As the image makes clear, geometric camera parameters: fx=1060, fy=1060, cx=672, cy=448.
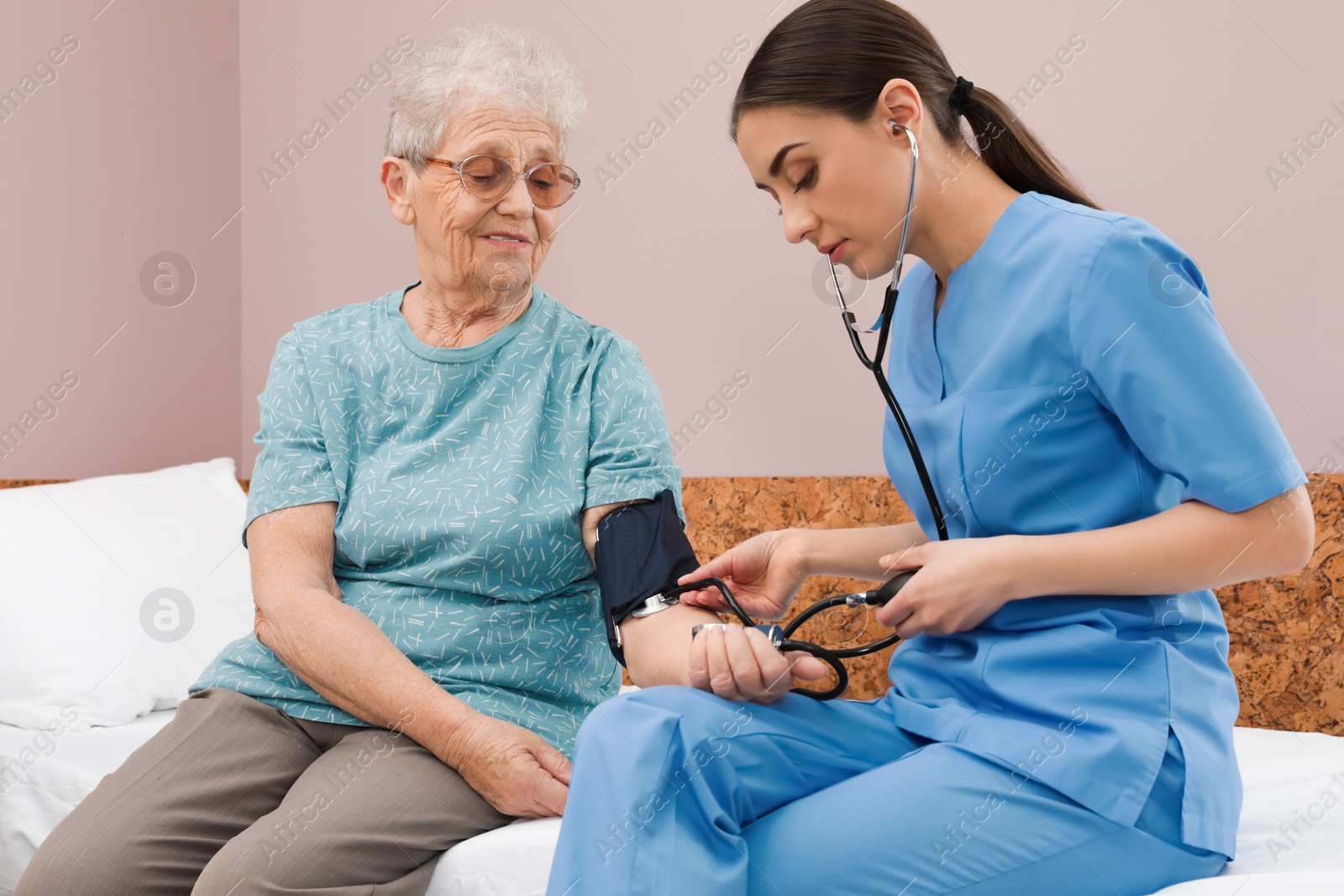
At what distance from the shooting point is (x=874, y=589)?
1079 mm

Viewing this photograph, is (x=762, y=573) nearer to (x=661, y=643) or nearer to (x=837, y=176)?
(x=661, y=643)

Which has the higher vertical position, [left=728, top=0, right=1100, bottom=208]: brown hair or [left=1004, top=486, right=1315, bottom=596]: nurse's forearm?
[left=728, top=0, right=1100, bottom=208]: brown hair

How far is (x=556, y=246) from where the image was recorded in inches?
90.3

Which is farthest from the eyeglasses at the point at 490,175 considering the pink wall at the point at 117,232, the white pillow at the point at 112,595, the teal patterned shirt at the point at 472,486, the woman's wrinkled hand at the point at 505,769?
the pink wall at the point at 117,232

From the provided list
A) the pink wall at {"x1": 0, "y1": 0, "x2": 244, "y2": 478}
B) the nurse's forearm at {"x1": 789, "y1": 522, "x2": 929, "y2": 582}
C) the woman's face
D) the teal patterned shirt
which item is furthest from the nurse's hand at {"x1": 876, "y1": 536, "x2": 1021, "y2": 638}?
the pink wall at {"x1": 0, "y1": 0, "x2": 244, "y2": 478}

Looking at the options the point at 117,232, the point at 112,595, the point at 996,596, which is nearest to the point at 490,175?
the point at 996,596

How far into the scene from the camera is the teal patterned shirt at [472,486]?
1.28 m

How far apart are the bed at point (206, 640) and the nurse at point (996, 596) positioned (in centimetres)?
30

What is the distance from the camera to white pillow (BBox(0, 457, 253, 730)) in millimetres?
1619

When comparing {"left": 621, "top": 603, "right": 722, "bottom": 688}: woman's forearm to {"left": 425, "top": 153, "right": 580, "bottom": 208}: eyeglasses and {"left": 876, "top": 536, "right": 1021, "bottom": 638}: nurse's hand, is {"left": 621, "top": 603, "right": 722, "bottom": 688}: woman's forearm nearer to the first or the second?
{"left": 876, "top": 536, "right": 1021, "bottom": 638}: nurse's hand

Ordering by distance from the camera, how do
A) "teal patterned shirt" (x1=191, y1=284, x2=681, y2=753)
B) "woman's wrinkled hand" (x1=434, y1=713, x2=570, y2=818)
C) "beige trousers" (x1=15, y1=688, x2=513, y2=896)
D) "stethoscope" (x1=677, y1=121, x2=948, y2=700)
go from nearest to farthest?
"stethoscope" (x1=677, y1=121, x2=948, y2=700) < "beige trousers" (x1=15, y1=688, x2=513, y2=896) < "woman's wrinkled hand" (x1=434, y1=713, x2=570, y2=818) < "teal patterned shirt" (x1=191, y1=284, x2=681, y2=753)

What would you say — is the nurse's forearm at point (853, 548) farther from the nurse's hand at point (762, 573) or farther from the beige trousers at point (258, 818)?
the beige trousers at point (258, 818)

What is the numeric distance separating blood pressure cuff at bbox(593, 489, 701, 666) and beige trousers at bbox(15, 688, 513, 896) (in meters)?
0.26

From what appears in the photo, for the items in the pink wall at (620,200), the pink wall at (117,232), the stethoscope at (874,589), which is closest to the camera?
the stethoscope at (874,589)
